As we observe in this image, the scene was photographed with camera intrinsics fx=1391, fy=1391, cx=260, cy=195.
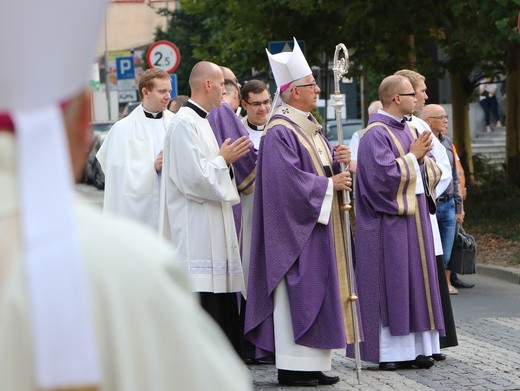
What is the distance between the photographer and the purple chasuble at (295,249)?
8750mm

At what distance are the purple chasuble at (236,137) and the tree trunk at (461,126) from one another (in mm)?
14609

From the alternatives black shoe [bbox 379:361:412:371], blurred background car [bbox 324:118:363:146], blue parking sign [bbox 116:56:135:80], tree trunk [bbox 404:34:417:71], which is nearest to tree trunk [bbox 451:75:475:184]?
tree trunk [bbox 404:34:417:71]

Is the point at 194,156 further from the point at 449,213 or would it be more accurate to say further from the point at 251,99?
the point at 449,213

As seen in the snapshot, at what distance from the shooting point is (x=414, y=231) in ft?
31.7

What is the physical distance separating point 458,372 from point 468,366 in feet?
0.94

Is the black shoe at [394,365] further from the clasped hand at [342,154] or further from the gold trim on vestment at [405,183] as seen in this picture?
the clasped hand at [342,154]

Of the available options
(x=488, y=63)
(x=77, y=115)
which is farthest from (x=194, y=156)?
(x=488, y=63)

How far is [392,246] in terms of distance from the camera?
31.5 feet

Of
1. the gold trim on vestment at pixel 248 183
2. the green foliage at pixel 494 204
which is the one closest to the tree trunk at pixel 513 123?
the green foliage at pixel 494 204

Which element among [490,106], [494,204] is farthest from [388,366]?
[490,106]

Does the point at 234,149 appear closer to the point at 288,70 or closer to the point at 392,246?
the point at 288,70

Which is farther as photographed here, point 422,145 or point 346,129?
point 346,129

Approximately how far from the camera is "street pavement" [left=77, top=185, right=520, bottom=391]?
8766mm

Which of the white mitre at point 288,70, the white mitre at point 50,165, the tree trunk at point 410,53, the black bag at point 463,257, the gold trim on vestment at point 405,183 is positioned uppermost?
the tree trunk at point 410,53
